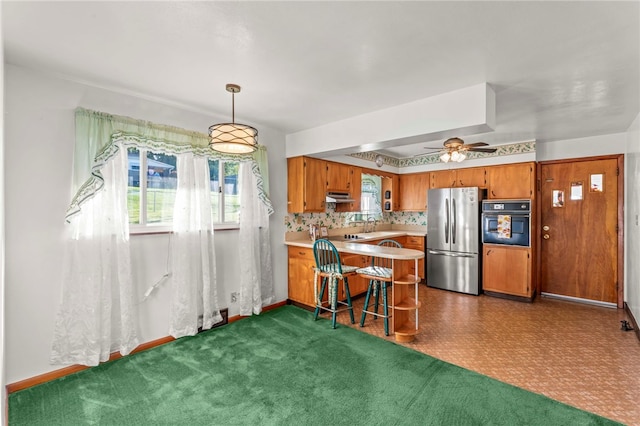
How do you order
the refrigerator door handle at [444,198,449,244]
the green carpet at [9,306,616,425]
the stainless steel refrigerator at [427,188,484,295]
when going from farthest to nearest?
the refrigerator door handle at [444,198,449,244]
the stainless steel refrigerator at [427,188,484,295]
the green carpet at [9,306,616,425]

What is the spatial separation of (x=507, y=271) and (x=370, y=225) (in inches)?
97.5

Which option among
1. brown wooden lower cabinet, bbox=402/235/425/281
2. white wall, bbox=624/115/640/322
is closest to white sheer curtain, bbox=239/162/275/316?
brown wooden lower cabinet, bbox=402/235/425/281

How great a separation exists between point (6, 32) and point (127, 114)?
102 centimetres

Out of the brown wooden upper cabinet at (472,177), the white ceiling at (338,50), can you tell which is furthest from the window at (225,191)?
the brown wooden upper cabinet at (472,177)

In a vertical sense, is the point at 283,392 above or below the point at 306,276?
below

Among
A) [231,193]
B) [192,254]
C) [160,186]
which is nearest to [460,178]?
[231,193]

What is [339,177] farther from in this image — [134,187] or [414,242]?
[134,187]

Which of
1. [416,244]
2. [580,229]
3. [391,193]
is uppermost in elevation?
[391,193]

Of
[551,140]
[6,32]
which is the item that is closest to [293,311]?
[6,32]

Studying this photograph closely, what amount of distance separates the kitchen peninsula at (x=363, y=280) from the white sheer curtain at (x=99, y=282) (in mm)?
2054

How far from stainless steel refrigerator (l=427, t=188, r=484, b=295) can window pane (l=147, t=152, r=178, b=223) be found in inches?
167

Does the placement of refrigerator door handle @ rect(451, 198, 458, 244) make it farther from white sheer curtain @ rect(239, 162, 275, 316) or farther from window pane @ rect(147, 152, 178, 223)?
window pane @ rect(147, 152, 178, 223)

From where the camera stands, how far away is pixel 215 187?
3668mm

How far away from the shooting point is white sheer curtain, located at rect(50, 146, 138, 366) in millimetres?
2574
